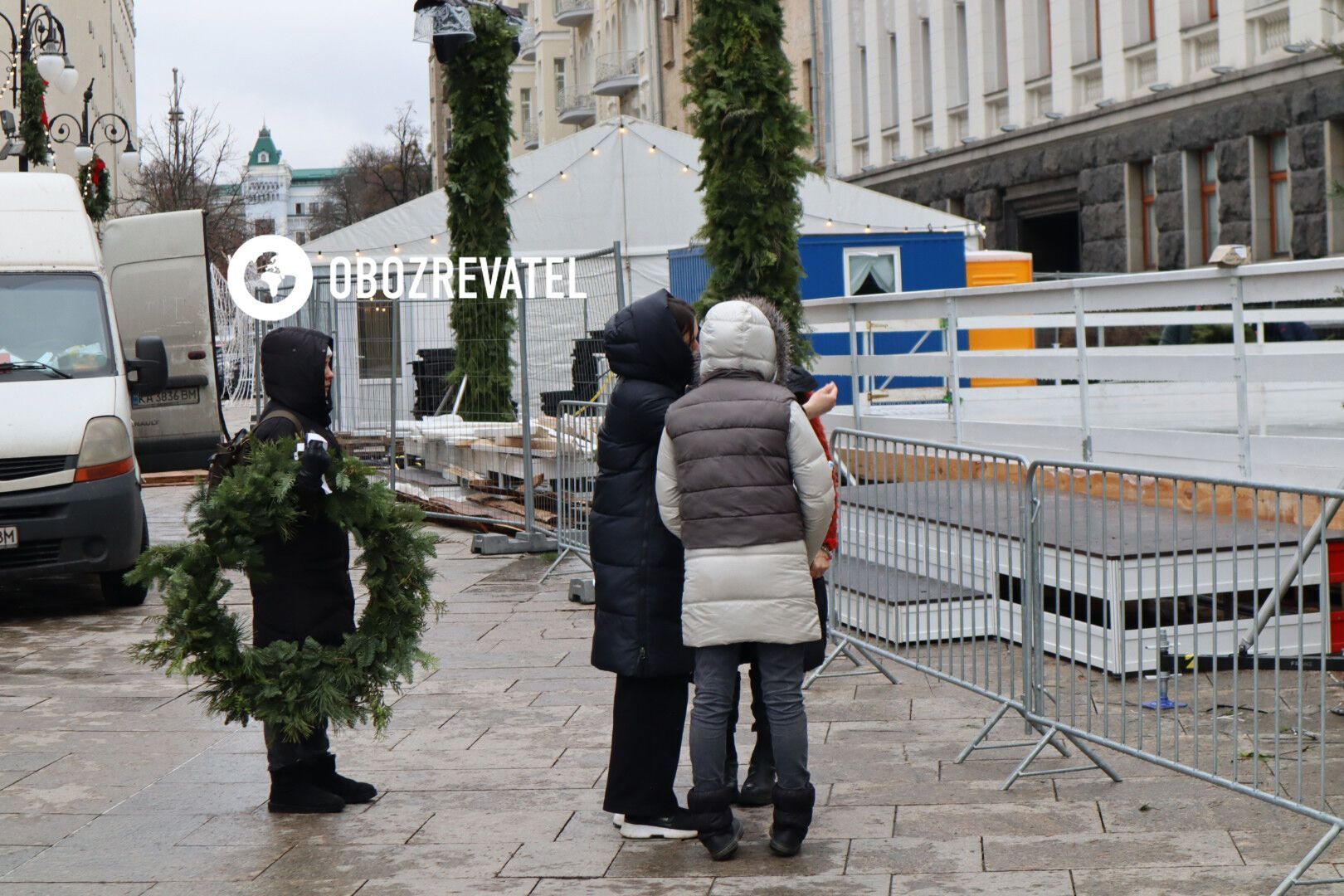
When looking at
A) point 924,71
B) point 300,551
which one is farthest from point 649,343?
point 924,71

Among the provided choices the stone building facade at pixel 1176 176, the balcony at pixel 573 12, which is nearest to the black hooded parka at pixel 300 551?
the stone building facade at pixel 1176 176

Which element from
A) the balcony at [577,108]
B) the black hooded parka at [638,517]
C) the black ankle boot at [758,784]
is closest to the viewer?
the black hooded parka at [638,517]

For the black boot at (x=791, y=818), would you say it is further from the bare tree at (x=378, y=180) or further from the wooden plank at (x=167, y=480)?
the bare tree at (x=378, y=180)

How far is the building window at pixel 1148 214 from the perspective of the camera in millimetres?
25922

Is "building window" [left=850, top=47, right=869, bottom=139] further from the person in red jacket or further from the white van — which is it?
the person in red jacket

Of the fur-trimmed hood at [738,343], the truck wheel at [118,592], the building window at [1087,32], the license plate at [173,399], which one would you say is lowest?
the truck wheel at [118,592]

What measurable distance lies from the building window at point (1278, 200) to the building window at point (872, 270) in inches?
231

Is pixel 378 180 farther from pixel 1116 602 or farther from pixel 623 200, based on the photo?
pixel 1116 602

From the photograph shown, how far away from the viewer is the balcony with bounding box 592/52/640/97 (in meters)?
55.3

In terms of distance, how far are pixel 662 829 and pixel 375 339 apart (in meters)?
11.6

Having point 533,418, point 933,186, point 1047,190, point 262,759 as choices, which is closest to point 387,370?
point 533,418

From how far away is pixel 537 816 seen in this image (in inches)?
235

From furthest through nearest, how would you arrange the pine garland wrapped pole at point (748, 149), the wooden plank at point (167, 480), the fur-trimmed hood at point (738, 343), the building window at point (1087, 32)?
the building window at point (1087, 32) → the wooden plank at point (167, 480) → the pine garland wrapped pole at point (748, 149) → the fur-trimmed hood at point (738, 343)

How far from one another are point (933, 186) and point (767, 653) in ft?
92.9
